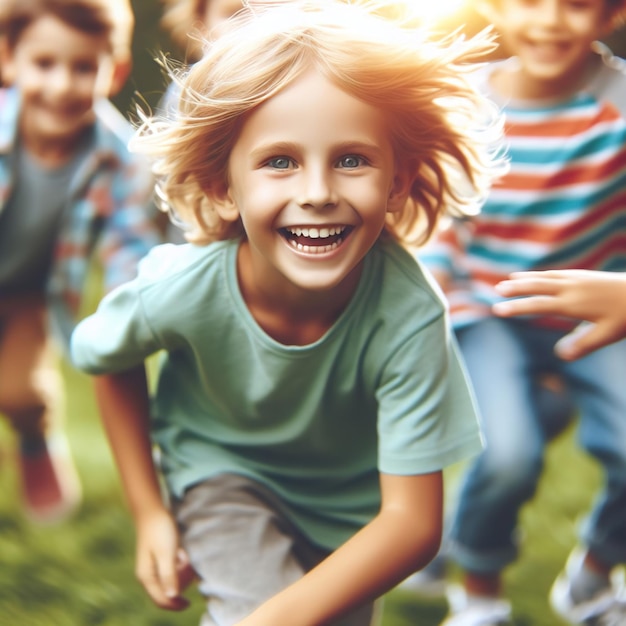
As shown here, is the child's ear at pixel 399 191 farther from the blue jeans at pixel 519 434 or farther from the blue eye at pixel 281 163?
the blue jeans at pixel 519 434

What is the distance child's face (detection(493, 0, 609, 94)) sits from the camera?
192 cm

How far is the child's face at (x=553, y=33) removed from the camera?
6.29ft

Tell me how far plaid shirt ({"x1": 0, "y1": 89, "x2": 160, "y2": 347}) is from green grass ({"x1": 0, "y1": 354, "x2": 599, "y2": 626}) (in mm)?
560

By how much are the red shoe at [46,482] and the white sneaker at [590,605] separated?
1114 mm

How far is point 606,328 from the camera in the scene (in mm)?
1336

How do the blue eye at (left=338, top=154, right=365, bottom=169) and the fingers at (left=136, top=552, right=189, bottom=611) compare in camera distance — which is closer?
the blue eye at (left=338, top=154, right=365, bottom=169)

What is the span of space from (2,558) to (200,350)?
912 millimetres

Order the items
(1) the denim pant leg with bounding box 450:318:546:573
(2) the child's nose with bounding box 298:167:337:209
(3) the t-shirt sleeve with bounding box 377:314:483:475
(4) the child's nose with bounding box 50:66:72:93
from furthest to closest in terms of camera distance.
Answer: (4) the child's nose with bounding box 50:66:72:93 < (1) the denim pant leg with bounding box 450:318:546:573 < (3) the t-shirt sleeve with bounding box 377:314:483:475 < (2) the child's nose with bounding box 298:167:337:209

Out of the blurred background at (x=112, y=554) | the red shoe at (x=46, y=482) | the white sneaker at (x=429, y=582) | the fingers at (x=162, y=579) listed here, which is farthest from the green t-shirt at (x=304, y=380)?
the red shoe at (x=46, y=482)

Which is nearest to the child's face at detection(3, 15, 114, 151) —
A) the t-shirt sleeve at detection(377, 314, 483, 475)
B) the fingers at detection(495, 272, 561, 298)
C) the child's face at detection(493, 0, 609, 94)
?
the child's face at detection(493, 0, 609, 94)

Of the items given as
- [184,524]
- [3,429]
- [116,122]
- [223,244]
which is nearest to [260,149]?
[223,244]

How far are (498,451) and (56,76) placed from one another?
1.17 metres

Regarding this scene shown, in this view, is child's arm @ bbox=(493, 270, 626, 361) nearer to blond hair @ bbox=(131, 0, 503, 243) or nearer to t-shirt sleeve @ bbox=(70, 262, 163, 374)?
blond hair @ bbox=(131, 0, 503, 243)

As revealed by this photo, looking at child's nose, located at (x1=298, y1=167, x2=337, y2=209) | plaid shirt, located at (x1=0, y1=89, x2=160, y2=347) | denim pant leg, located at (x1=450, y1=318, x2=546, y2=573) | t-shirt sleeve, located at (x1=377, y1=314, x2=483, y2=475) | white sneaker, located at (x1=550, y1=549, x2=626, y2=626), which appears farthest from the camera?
plaid shirt, located at (x1=0, y1=89, x2=160, y2=347)
